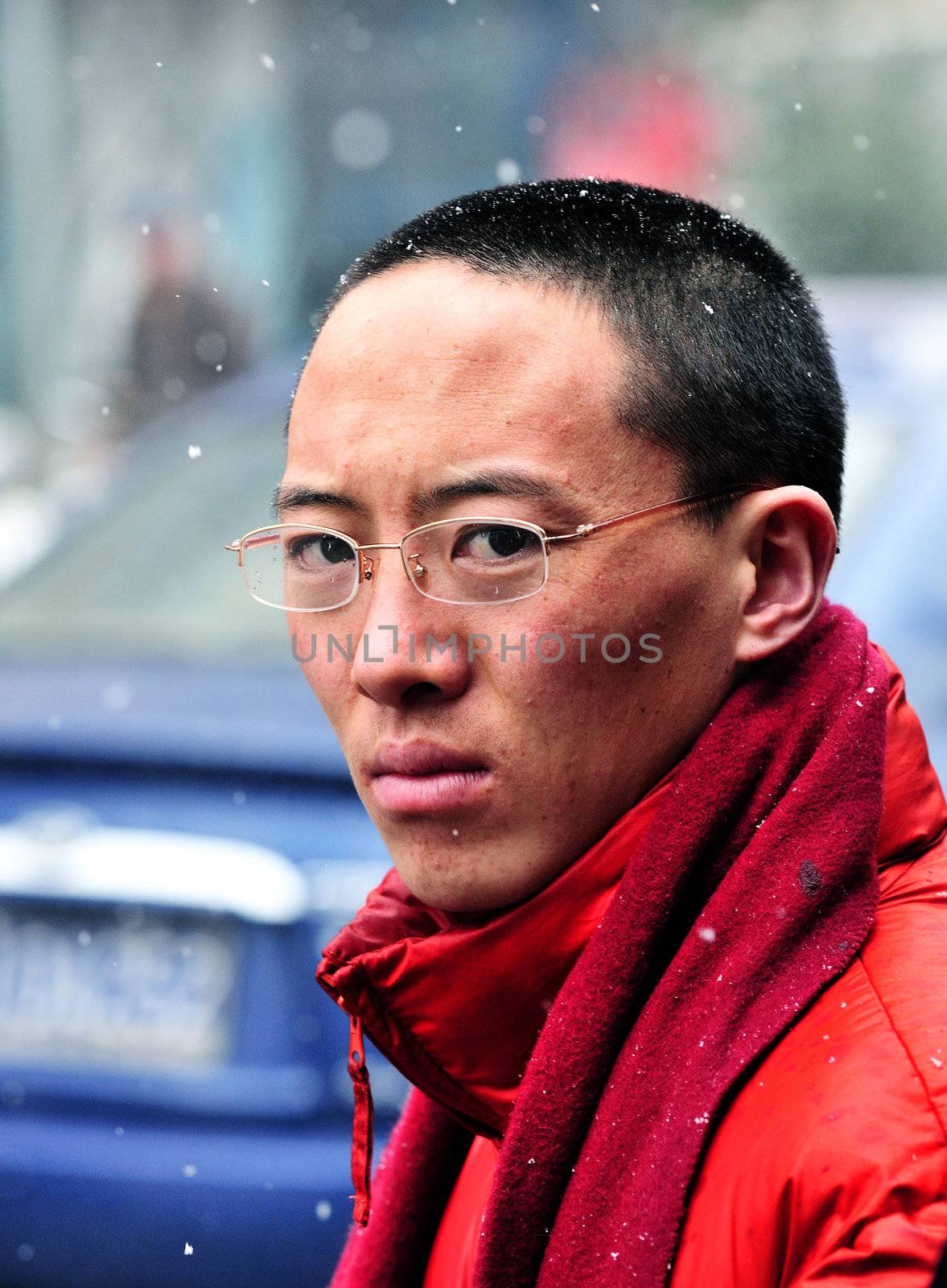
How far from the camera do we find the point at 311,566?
1729mm

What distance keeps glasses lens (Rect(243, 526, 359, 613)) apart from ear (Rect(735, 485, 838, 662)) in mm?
400

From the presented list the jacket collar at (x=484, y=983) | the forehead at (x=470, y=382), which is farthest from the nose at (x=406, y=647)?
the jacket collar at (x=484, y=983)

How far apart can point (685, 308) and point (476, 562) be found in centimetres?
35

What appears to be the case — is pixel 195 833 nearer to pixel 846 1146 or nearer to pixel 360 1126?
pixel 360 1126

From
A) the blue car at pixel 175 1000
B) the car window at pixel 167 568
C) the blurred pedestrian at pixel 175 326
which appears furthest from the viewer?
the blurred pedestrian at pixel 175 326

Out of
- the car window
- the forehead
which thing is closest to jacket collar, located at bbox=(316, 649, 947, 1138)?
the forehead

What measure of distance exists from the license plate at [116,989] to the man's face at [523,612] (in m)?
1.68

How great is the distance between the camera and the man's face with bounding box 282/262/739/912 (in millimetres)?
1572

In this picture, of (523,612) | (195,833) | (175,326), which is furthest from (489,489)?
(175,326)

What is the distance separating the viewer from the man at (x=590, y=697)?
4.60ft

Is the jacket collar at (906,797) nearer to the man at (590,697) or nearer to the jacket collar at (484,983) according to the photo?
the man at (590,697)


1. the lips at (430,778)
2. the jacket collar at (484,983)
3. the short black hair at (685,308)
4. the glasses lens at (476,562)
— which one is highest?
the short black hair at (685,308)

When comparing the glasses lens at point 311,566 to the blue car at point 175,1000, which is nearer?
the glasses lens at point 311,566

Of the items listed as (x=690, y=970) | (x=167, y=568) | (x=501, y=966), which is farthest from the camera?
(x=167, y=568)
